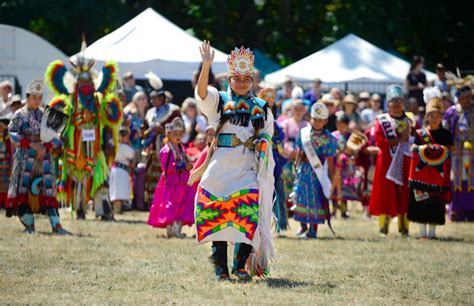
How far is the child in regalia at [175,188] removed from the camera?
524 inches

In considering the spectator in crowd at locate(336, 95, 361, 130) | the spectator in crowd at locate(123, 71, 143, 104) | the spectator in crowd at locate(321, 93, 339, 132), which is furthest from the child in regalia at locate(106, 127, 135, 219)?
the spectator in crowd at locate(336, 95, 361, 130)

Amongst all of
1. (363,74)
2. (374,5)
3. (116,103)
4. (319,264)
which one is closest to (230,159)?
(319,264)

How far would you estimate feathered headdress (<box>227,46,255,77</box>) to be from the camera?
932 cm

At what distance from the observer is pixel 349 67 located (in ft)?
67.8

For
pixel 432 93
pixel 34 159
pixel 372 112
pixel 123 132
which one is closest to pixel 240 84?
pixel 34 159

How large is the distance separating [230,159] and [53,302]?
206 centimetres

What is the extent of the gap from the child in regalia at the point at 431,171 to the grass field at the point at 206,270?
396mm

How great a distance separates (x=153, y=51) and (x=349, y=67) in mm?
3727

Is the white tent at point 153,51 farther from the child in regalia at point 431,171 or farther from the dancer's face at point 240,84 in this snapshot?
the dancer's face at point 240,84

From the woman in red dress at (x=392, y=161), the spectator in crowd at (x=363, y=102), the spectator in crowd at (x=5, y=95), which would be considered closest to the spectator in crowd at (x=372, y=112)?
the spectator in crowd at (x=363, y=102)

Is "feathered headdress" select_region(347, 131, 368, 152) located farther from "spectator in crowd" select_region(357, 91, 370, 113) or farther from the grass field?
"spectator in crowd" select_region(357, 91, 370, 113)

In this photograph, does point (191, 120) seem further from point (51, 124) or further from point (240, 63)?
point (240, 63)

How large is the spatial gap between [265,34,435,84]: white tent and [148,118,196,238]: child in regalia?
7.51 meters

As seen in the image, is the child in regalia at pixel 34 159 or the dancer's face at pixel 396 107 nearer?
the child in regalia at pixel 34 159
